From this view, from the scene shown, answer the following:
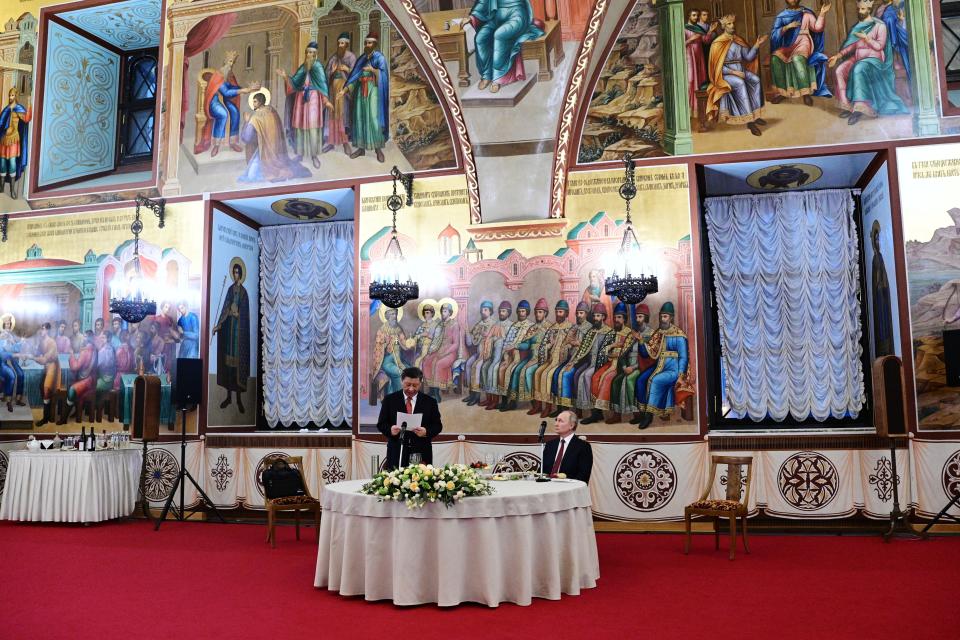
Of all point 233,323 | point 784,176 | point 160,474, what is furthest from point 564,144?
point 160,474

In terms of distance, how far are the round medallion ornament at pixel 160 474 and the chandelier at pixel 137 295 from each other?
Answer: 1719 mm

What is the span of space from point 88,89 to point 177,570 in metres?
8.33

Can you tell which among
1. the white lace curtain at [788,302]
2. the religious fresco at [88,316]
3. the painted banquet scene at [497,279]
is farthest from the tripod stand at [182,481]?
the white lace curtain at [788,302]

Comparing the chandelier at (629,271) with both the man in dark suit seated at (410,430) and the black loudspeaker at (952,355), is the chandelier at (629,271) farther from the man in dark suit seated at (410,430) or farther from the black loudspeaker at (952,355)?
the black loudspeaker at (952,355)

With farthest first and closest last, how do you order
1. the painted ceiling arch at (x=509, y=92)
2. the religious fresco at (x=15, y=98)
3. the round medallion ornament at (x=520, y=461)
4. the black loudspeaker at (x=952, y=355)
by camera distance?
1. the religious fresco at (x=15, y=98)
2. the painted ceiling arch at (x=509, y=92)
3. the round medallion ornament at (x=520, y=461)
4. the black loudspeaker at (x=952, y=355)

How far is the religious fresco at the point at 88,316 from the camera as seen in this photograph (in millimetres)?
10617

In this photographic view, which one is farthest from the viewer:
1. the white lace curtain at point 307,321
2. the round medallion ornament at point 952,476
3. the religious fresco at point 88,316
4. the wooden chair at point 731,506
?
the white lace curtain at point 307,321

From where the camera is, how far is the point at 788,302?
10.1 meters

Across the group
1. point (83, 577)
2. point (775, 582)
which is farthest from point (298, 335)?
point (775, 582)

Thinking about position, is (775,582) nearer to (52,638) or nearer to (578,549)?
(578,549)

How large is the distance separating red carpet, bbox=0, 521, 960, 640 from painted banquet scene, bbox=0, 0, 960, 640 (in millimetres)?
124

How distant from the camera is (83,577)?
635 centimetres

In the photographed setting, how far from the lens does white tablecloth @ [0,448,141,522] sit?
30.7 feet

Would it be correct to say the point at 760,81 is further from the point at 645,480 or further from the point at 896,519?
the point at 896,519
